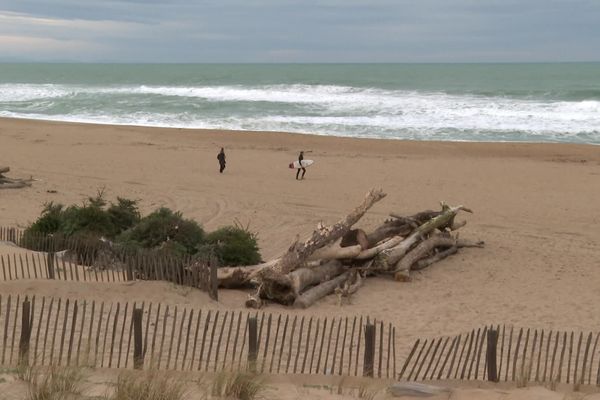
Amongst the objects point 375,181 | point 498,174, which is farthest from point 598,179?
point 375,181

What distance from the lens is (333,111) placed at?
57375 millimetres

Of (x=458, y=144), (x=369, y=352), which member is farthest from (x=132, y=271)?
(x=458, y=144)

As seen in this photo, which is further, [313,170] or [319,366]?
[313,170]

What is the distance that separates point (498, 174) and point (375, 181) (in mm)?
5015

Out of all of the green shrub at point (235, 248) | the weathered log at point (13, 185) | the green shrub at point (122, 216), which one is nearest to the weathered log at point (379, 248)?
the green shrub at point (235, 248)

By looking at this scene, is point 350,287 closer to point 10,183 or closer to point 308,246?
point 308,246

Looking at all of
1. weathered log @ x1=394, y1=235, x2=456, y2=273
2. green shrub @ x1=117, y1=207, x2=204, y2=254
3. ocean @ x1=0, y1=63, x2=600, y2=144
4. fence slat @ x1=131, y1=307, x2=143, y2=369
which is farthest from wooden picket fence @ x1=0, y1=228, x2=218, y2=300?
ocean @ x1=0, y1=63, x2=600, y2=144

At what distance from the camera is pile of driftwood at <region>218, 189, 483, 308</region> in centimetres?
A: 1260

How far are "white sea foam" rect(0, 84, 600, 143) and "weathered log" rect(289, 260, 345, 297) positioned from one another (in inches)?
1140

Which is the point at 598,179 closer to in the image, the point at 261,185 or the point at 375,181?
the point at 375,181

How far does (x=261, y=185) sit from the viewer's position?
2412cm

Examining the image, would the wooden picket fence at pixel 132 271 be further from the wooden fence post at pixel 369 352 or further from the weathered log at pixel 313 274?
the wooden fence post at pixel 369 352

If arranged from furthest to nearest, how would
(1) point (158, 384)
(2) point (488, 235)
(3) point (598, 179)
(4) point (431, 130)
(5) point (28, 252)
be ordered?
(4) point (431, 130)
(3) point (598, 179)
(2) point (488, 235)
(5) point (28, 252)
(1) point (158, 384)

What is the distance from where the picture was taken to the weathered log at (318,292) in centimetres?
1249
